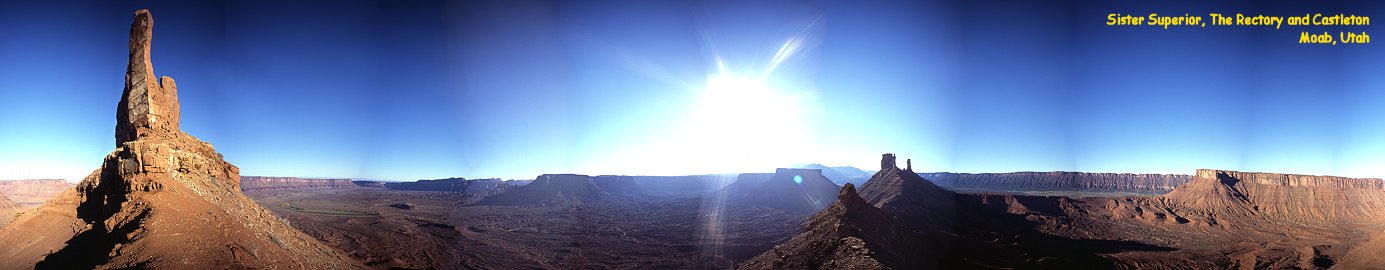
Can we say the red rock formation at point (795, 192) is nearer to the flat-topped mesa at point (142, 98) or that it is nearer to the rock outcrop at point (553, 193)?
the rock outcrop at point (553, 193)

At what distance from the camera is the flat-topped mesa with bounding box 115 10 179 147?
20.2 m

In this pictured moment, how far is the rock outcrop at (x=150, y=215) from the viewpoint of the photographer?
52.0ft

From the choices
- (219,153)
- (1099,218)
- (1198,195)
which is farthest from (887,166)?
(219,153)

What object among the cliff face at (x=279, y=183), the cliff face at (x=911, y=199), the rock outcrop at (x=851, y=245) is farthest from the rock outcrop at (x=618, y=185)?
the rock outcrop at (x=851, y=245)

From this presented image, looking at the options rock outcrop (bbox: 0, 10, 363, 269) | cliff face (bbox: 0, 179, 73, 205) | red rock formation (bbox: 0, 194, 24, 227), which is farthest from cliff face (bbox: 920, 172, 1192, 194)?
cliff face (bbox: 0, 179, 73, 205)

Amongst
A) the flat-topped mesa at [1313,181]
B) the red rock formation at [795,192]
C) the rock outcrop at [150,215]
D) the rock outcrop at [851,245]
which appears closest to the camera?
the rock outcrop at [150,215]

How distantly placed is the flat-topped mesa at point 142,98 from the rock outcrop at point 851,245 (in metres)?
27.0

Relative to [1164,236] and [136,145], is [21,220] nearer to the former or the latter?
[136,145]

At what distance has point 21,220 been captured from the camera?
2047 cm

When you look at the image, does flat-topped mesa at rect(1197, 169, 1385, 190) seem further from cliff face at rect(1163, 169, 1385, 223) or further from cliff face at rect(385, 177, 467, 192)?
cliff face at rect(385, 177, 467, 192)

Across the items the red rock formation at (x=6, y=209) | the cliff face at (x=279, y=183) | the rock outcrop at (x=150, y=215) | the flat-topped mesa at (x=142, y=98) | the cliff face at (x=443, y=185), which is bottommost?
the cliff face at (x=443, y=185)

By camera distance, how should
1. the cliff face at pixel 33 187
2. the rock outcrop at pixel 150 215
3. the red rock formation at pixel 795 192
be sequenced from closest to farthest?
the rock outcrop at pixel 150 215 → the red rock formation at pixel 795 192 → the cliff face at pixel 33 187

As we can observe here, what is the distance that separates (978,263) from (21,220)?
45.9m

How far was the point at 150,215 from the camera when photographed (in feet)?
54.1
